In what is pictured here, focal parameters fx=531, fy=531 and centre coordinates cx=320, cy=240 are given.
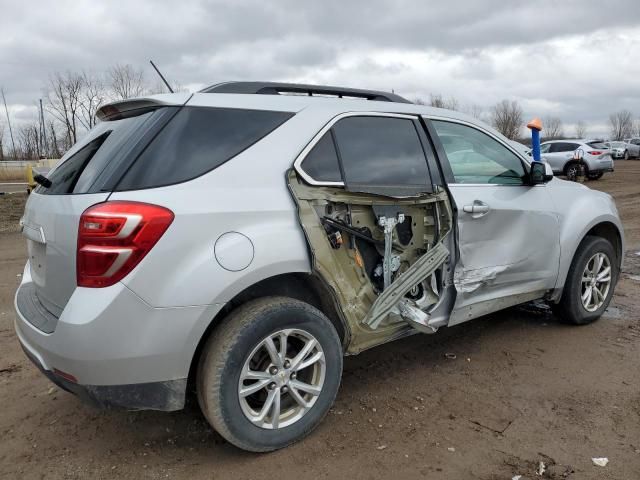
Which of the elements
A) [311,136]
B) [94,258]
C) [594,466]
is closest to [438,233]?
[311,136]

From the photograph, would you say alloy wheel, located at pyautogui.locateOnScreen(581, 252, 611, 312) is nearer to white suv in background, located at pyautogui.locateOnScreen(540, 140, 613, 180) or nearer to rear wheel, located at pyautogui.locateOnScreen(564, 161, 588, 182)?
white suv in background, located at pyautogui.locateOnScreen(540, 140, 613, 180)

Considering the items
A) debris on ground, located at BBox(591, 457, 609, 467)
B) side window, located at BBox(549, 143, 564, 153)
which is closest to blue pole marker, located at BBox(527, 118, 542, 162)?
debris on ground, located at BBox(591, 457, 609, 467)

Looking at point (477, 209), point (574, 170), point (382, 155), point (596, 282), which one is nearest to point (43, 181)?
point (382, 155)

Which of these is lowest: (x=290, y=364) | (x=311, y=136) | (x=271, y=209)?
(x=290, y=364)

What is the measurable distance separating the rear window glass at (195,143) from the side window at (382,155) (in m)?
0.46

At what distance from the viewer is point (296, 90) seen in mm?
3221

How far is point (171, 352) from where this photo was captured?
2.41 meters

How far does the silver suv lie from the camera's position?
2.35 meters

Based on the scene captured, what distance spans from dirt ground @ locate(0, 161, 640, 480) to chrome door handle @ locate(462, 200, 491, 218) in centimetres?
114

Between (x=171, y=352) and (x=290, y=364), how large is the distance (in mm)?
631

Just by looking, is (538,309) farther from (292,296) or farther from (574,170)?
(574,170)

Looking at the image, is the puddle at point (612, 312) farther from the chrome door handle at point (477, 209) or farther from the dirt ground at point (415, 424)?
the chrome door handle at point (477, 209)

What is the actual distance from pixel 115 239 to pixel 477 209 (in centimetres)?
228

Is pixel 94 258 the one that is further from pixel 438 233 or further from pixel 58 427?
pixel 438 233
